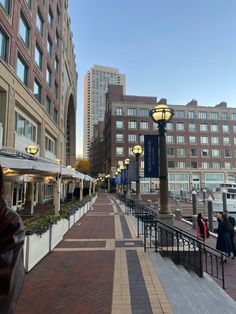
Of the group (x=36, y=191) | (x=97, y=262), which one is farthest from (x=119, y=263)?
(x=36, y=191)

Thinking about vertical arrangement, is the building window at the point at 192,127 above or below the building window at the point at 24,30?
above

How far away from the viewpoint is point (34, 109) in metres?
24.5

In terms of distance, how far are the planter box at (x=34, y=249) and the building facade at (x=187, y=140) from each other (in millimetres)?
67145

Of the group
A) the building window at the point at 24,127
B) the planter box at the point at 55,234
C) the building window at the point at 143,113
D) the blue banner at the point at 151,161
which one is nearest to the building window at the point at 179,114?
the building window at the point at 143,113

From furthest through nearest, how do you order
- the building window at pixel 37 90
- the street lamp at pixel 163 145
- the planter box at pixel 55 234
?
the building window at pixel 37 90 < the street lamp at pixel 163 145 < the planter box at pixel 55 234

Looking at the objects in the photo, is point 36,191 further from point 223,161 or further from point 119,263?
point 223,161

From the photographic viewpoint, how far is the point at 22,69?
2208 cm

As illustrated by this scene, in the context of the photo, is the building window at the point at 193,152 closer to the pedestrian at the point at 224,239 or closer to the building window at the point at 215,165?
the building window at the point at 215,165

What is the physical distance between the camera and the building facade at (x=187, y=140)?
7712 cm

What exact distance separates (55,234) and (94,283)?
402 centimetres

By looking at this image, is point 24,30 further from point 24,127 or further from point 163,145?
point 163,145

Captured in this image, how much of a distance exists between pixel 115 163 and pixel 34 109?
53.0m

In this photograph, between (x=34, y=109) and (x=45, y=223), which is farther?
(x=34, y=109)

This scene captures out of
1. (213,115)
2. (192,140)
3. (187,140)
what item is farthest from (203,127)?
(187,140)
